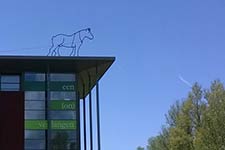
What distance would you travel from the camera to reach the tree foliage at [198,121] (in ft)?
136

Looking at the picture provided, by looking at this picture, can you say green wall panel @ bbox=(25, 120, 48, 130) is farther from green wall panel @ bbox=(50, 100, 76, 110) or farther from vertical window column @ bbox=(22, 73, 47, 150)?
green wall panel @ bbox=(50, 100, 76, 110)

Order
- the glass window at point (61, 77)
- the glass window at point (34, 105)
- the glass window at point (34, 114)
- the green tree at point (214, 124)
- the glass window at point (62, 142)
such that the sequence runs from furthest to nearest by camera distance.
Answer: the green tree at point (214, 124) → the glass window at point (61, 77) → the glass window at point (34, 105) → the glass window at point (34, 114) → the glass window at point (62, 142)

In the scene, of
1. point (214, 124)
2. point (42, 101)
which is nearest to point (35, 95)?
point (42, 101)

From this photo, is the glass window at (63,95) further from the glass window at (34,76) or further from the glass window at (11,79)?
the glass window at (11,79)

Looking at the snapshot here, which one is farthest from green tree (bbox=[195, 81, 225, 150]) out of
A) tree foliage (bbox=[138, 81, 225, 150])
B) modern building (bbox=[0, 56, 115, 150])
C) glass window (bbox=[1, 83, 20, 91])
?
glass window (bbox=[1, 83, 20, 91])

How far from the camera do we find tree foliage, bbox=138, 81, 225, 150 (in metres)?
41.5

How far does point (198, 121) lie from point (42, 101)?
39.8 feet

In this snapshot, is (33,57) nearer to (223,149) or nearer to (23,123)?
(23,123)

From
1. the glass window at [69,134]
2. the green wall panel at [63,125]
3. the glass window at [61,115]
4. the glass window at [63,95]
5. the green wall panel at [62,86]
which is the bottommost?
the glass window at [69,134]

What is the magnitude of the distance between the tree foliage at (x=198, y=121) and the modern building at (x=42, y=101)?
25.1 ft

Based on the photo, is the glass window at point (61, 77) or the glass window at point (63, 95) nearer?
the glass window at point (63, 95)

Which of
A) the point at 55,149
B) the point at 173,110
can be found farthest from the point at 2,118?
the point at 173,110

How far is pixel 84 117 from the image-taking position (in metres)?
44.1

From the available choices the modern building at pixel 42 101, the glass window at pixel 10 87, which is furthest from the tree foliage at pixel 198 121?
the glass window at pixel 10 87
